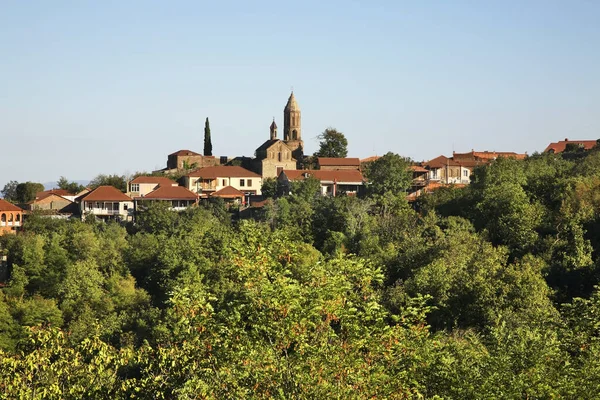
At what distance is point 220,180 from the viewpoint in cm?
6769

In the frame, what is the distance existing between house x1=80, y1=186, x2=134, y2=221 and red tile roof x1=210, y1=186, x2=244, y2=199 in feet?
21.9

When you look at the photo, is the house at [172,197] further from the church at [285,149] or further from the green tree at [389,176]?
the green tree at [389,176]

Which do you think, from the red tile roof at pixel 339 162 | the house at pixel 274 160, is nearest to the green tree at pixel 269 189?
the house at pixel 274 160

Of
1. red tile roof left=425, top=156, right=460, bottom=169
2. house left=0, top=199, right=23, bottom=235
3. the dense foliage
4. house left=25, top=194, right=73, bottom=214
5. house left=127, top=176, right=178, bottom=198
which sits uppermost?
red tile roof left=425, top=156, right=460, bottom=169

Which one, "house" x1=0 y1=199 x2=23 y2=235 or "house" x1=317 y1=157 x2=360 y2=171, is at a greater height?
"house" x1=317 y1=157 x2=360 y2=171

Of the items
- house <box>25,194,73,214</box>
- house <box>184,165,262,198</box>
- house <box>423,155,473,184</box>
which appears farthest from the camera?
house <box>423,155,473,184</box>

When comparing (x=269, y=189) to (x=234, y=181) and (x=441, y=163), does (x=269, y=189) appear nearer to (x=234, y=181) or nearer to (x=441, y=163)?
(x=234, y=181)

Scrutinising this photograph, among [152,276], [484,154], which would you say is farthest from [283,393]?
[484,154]

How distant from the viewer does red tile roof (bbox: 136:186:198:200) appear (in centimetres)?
6131

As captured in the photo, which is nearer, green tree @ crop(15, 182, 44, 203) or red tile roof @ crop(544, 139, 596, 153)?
green tree @ crop(15, 182, 44, 203)

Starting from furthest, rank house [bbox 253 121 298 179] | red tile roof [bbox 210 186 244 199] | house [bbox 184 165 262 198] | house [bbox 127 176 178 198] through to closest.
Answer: house [bbox 253 121 298 179], house [bbox 184 165 262 198], house [bbox 127 176 178 198], red tile roof [bbox 210 186 244 199]

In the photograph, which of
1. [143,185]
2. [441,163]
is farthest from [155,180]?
[441,163]

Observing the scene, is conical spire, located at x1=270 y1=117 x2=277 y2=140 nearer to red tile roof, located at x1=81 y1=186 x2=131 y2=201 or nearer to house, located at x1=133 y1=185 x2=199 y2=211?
house, located at x1=133 y1=185 x2=199 y2=211

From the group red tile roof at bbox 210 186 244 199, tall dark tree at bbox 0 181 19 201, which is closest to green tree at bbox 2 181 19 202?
tall dark tree at bbox 0 181 19 201
